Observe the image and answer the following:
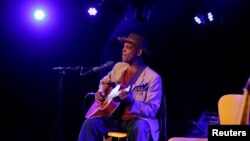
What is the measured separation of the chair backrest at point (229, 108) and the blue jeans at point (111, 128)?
138 cm

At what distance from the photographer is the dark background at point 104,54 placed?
639cm

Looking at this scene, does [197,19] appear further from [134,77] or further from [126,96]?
[126,96]

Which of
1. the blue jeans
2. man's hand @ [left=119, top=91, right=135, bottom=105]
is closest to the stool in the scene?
the blue jeans

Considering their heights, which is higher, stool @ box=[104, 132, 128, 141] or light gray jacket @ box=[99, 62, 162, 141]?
light gray jacket @ box=[99, 62, 162, 141]

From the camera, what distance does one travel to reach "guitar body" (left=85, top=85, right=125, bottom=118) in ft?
16.1

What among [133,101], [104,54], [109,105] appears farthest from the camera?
[104,54]

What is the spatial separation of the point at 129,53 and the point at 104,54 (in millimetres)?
1823

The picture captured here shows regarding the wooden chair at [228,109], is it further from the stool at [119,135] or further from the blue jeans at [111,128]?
the stool at [119,135]

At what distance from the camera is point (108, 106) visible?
4941mm

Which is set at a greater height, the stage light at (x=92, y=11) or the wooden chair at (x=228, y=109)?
the stage light at (x=92, y=11)

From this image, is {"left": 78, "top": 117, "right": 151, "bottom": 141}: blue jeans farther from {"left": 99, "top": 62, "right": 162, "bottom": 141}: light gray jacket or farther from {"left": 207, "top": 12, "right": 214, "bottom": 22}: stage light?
{"left": 207, "top": 12, "right": 214, "bottom": 22}: stage light

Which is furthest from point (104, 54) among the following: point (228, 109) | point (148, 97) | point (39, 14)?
point (228, 109)

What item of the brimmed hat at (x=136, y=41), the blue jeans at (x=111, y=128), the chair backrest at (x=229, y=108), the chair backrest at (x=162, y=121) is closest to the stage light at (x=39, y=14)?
the brimmed hat at (x=136, y=41)

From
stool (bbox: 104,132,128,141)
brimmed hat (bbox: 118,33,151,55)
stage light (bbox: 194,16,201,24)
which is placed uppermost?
stage light (bbox: 194,16,201,24)
